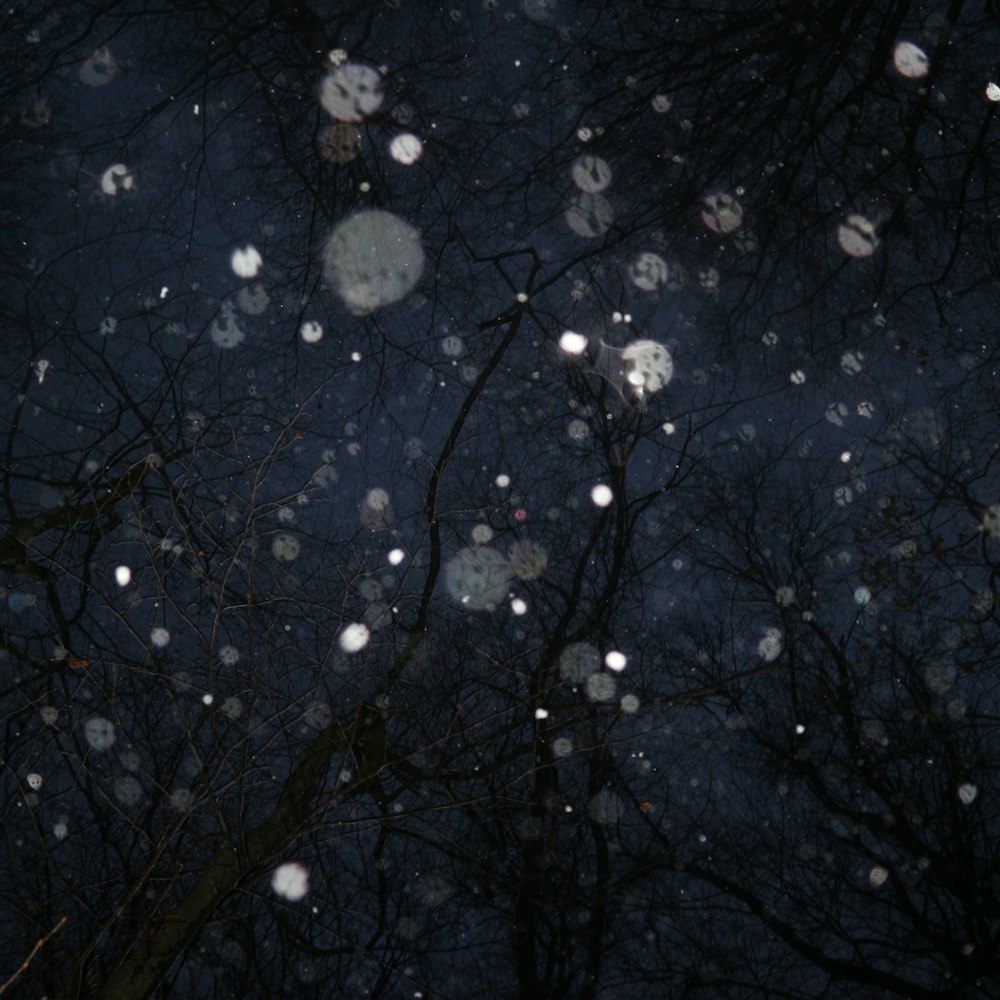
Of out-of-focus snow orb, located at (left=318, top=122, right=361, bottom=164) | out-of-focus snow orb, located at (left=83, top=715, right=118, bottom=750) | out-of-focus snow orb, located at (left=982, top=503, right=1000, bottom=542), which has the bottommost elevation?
out-of-focus snow orb, located at (left=83, top=715, right=118, bottom=750)

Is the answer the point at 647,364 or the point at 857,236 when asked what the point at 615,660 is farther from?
the point at 857,236

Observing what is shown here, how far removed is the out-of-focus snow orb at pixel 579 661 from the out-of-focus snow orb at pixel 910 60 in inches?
193

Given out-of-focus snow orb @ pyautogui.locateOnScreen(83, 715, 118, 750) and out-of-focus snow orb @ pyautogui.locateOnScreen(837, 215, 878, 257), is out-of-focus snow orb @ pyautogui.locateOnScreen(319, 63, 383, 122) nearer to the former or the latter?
out-of-focus snow orb @ pyautogui.locateOnScreen(837, 215, 878, 257)

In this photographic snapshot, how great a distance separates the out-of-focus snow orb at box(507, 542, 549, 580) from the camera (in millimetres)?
7312

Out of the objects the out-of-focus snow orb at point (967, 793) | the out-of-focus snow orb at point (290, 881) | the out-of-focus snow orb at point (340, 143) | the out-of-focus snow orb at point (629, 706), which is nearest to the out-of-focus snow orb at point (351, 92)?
the out-of-focus snow orb at point (340, 143)

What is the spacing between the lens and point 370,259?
21.6 ft

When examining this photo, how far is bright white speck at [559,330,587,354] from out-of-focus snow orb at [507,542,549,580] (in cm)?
172

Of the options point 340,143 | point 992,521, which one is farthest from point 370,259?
point 992,521

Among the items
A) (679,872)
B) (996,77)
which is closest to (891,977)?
(679,872)

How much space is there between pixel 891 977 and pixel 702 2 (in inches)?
297

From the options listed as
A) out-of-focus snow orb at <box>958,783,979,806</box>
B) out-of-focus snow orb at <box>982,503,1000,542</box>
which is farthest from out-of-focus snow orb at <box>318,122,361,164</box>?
A: out-of-focus snow orb at <box>958,783,979,806</box>

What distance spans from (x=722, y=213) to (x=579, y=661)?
380cm

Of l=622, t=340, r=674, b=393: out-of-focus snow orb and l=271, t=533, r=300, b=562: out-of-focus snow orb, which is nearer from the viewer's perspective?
l=271, t=533, r=300, b=562: out-of-focus snow orb

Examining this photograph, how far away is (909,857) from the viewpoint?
7707 millimetres
